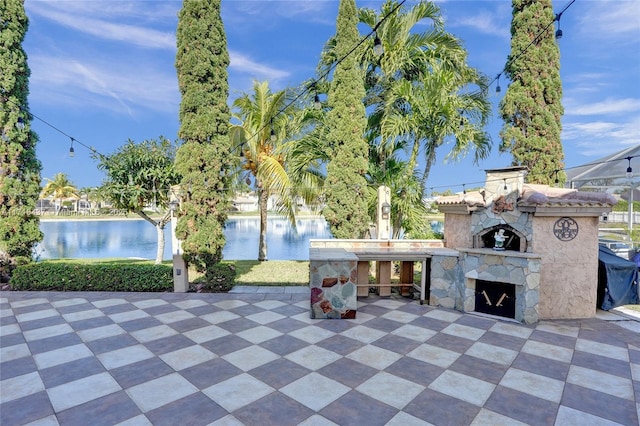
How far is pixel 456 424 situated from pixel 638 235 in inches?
561

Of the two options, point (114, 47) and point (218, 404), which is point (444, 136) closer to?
point (218, 404)

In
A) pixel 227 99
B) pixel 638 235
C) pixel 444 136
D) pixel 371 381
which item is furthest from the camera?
pixel 638 235

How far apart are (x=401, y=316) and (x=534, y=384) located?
→ 290 cm

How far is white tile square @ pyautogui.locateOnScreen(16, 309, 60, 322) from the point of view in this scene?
6430 mm

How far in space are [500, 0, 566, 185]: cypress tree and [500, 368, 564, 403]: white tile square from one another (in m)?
8.55

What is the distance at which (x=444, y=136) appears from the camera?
10500 millimetres

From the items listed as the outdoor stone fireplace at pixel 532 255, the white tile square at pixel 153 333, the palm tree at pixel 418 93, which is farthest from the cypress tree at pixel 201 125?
the outdoor stone fireplace at pixel 532 255

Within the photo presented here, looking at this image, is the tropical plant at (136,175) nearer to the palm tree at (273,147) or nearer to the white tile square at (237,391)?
the palm tree at (273,147)

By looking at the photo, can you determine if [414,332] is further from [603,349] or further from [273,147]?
[273,147]

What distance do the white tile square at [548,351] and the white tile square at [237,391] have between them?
14.4 feet

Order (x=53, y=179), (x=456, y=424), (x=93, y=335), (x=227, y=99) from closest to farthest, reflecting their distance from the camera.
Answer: (x=456, y=424)
(x=93, y=335)
(x=227, y=99)
(x=53, y=179)

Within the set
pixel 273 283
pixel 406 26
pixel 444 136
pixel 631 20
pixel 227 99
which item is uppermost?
pixel 406 26

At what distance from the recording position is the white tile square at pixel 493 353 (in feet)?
15.5

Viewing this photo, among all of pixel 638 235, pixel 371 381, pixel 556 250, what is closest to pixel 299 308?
pixel 371 381
